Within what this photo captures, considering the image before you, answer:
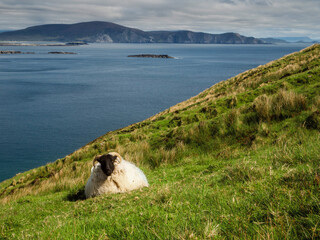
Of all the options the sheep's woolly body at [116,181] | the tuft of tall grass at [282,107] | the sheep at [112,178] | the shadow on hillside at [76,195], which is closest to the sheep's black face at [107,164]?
the sheep at [112,178]

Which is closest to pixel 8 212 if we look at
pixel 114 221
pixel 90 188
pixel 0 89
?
pixel 90 188

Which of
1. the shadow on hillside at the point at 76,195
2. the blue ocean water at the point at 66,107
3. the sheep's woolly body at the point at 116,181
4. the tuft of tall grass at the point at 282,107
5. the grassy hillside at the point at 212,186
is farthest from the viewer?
the blue ocean water at the point at 66,107

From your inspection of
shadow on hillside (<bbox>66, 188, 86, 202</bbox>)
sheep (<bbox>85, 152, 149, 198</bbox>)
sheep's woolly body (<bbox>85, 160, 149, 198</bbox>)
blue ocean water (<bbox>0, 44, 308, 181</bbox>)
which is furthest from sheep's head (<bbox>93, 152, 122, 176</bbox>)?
blue ocean water (<bbox>0, 44, 308, 181</bbox>)

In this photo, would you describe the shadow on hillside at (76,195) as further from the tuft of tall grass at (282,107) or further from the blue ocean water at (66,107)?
the blue ocean water at (66,107)

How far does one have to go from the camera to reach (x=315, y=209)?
287 centimetres

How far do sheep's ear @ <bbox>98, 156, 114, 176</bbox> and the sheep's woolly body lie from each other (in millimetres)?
127

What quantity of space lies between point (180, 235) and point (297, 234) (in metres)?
1.09

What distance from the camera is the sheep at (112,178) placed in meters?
8.02

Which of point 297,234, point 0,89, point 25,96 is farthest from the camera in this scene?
point 0,89

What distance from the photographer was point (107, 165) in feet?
26.5

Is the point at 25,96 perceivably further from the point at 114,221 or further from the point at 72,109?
the point at 114,221

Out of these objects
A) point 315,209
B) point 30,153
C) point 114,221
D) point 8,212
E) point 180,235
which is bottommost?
point 30,153

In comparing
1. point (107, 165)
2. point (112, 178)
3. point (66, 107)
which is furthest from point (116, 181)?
point (66, 107)

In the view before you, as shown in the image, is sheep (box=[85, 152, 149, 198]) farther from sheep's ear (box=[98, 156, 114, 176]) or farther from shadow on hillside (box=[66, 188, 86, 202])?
shadow on hillside (box=[66, 188, 86, 202])
